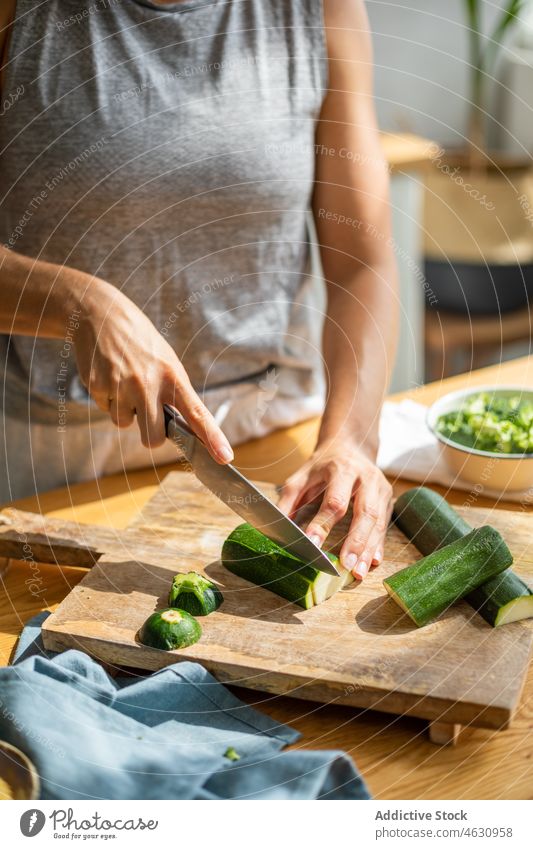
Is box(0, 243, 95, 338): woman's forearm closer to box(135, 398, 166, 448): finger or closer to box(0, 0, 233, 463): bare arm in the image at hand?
box(0, 0, 233, 463): bare arm

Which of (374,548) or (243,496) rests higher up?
(243,496)

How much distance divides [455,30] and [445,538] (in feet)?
18.0

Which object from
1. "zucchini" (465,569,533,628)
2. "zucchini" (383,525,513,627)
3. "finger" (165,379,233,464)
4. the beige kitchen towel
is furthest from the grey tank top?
"zucchini" (465,569,533,628)

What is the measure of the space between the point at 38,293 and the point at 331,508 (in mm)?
724

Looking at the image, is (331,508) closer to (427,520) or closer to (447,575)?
(427,520)

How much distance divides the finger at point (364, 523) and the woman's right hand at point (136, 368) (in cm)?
29

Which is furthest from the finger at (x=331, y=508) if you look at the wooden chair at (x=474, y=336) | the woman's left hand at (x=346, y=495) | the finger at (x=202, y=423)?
the wooden chair at (x=474, y=336)

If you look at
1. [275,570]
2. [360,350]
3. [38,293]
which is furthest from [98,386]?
[360,350]

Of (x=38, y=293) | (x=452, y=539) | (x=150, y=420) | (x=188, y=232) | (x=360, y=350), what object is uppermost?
(x=188, y=232)

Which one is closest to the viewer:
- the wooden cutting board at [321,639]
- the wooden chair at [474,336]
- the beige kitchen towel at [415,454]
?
the wooden cutting board at [321,639]

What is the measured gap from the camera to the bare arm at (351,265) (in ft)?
6.07

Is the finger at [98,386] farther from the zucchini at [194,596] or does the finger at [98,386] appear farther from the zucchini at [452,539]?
the zucchini at [452,539]

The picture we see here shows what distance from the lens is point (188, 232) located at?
6.34ft

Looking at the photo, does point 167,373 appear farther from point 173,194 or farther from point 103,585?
point 173,194
